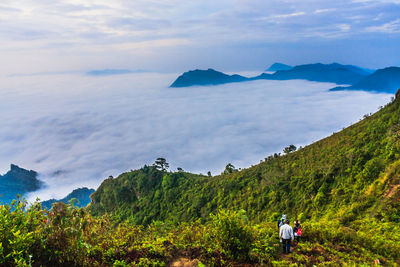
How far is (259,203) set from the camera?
30.0 m

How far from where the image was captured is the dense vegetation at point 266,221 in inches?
270

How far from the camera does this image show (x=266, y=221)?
2316 centimetres

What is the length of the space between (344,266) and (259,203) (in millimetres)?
22996

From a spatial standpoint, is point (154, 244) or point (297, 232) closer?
point (154, 244)

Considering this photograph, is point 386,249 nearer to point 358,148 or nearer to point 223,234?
point 223,234

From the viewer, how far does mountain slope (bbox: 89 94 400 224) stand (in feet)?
58.2

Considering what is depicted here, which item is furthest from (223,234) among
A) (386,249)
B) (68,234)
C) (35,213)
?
(386,249)

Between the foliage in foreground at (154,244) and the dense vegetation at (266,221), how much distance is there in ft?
0.09

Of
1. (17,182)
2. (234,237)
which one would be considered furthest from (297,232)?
(17,182)

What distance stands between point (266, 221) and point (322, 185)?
6.52 meters

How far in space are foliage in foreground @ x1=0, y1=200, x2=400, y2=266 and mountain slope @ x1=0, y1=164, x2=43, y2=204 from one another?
6827 inches

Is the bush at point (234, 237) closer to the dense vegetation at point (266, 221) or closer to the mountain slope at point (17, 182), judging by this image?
the dense vegetation at point (266, 221)

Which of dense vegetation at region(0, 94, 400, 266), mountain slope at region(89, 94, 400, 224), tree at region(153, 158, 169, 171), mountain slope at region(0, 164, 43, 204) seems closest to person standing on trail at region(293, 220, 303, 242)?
dense vegetation at region(0, 94, 400, 266)

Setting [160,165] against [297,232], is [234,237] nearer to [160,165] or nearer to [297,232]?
[297,232]
